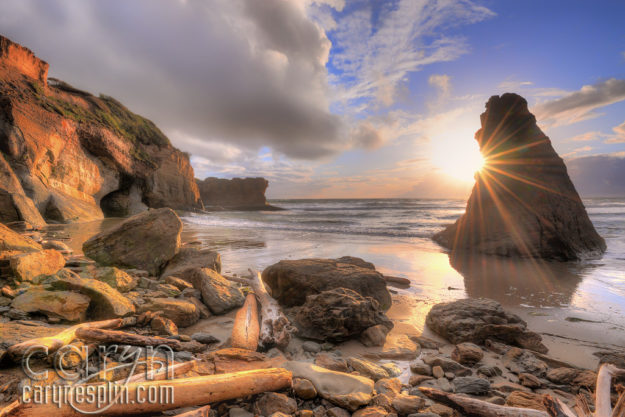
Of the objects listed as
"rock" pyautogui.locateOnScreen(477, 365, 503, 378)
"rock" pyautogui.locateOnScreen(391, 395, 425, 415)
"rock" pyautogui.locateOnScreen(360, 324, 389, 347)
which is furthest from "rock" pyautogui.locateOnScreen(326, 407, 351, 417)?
"rock" pyautogui.locateOnScreen(477, 365, 503, 378)

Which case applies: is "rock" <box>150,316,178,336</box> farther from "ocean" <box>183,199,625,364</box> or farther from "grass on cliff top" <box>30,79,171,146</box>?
"grass on cliff top" <box>30,79,171,146</box>

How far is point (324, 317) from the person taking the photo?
281 centimetres

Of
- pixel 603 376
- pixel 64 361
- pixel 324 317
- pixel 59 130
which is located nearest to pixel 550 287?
pixel 603 376

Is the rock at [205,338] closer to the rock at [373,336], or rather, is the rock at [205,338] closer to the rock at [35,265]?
the rock at [373,336]

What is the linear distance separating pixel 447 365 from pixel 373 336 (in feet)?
2.50

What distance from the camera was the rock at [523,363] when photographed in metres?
2.26

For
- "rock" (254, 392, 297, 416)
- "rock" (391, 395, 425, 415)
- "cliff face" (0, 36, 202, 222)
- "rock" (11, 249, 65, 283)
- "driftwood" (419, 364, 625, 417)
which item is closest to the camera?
"driftwood" (419, 364, 625, 417)

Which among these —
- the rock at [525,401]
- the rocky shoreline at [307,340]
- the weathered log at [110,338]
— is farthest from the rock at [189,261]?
the rock at [525,401]

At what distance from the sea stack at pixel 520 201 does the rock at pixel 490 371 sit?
6918 millimetres

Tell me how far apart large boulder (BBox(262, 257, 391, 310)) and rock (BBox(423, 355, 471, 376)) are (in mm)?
1463

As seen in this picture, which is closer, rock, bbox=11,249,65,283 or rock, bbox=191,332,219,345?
rock, bbox=191,332,219,345

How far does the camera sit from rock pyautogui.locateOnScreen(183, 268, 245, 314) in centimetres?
340

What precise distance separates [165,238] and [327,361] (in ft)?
13.6

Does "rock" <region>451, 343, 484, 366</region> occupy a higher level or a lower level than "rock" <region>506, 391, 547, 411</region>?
lower
